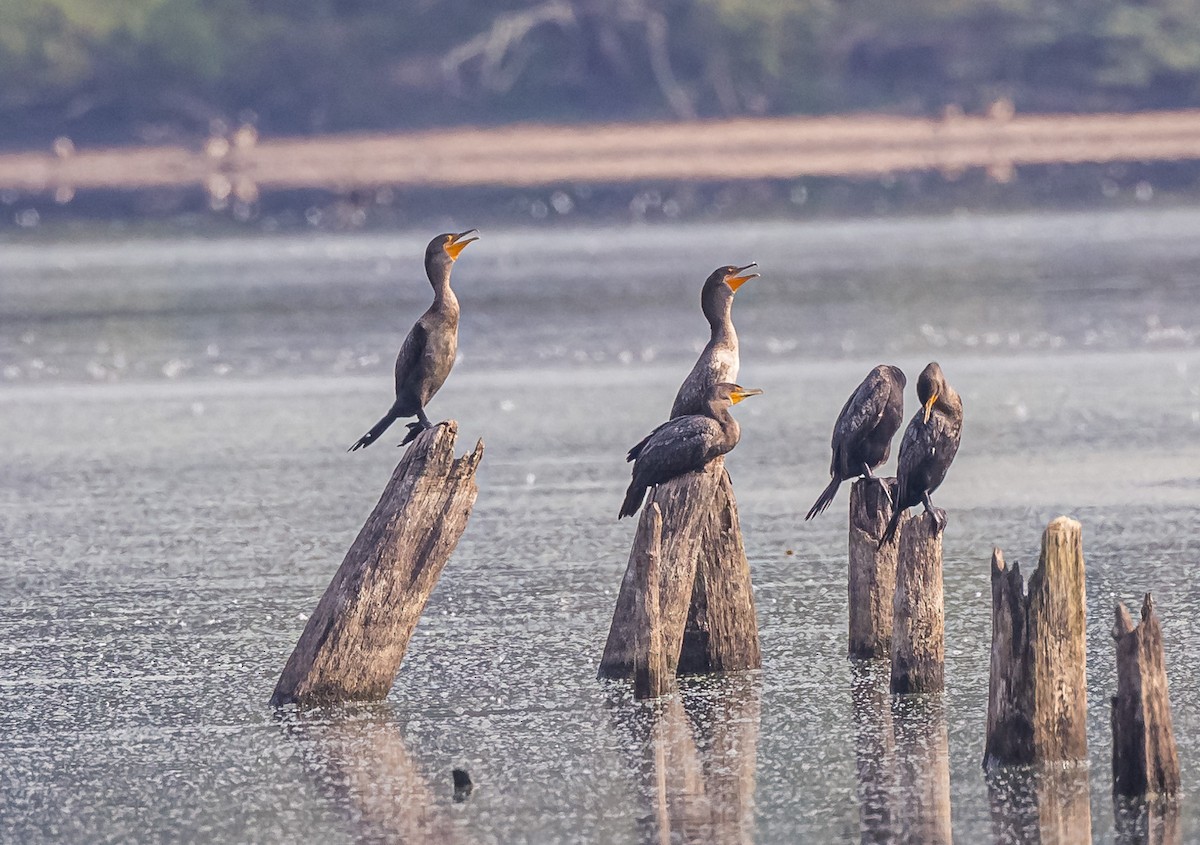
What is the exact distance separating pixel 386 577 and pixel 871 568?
135 centimetres

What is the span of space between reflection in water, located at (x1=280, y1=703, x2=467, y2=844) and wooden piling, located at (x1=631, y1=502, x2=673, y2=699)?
67cm

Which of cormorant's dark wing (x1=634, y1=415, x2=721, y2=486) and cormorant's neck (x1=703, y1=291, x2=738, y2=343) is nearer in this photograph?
cormorant's dark wing (x1=634, y1=415, x2=721, y2=486)

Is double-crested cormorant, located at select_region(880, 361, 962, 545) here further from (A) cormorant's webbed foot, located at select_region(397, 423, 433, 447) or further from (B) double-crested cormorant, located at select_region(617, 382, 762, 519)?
(A) cormorant's webbed foot, located at select_region(397, 423, 433, 447)

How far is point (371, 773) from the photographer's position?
573 cm

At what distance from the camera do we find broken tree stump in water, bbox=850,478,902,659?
652 centimetres

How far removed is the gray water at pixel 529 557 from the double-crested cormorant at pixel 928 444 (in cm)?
55

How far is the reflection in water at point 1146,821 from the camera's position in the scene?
500cm

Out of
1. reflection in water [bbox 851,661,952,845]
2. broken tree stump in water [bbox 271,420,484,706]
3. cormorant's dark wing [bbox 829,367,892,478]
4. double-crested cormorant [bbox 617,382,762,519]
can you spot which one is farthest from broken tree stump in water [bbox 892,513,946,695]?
broken tree stump in water [bbox 271,420,484,706]

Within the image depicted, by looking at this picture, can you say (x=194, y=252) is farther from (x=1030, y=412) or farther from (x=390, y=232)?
(x=1030, y=412)

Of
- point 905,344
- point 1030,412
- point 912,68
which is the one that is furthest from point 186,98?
point 1030,412

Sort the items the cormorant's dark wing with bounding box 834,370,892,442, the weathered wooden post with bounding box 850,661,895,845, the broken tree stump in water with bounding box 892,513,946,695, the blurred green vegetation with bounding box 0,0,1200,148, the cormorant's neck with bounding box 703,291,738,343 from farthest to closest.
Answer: the blurred green vegetation with bounding box 0,0,1200,148
the cormorant's neck with bounding box 703,291,738,343
the cormorant's dark wing with bounding box 834,370,892,442
the broken tree stump in water with bounding box 892,513,946,695
the weathered wooden post with bounding box 850,661,895,845

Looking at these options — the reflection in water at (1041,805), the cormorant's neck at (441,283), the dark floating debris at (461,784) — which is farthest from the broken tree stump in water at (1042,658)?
the cormorant's neck at (441,283)

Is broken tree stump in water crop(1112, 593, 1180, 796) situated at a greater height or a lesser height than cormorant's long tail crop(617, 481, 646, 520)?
lesser

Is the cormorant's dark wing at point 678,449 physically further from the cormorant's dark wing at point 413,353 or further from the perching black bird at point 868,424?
the cormorant's dark wing at point 413,353
